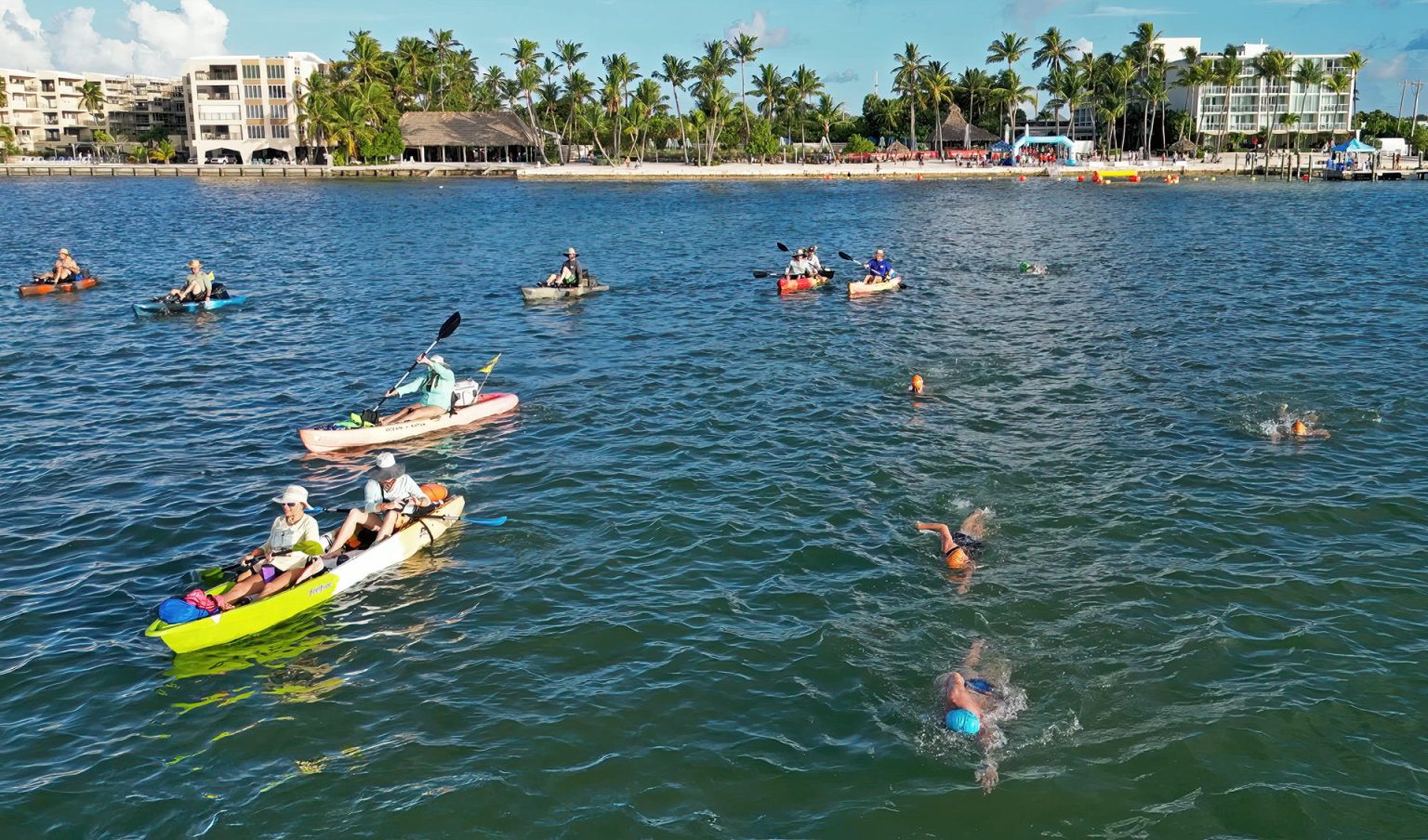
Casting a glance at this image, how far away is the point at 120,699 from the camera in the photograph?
1415cm

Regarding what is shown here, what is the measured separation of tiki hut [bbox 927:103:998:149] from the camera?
15362cm

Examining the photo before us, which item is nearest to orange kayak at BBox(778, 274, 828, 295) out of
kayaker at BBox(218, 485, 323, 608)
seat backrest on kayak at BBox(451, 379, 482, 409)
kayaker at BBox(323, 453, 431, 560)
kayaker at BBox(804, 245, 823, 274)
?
kayaker at BBox(804, 245, 823, 274)

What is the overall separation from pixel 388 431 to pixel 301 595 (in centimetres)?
874

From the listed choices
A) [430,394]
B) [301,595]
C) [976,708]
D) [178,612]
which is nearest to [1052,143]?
[430,394]

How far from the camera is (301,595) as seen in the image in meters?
16.0

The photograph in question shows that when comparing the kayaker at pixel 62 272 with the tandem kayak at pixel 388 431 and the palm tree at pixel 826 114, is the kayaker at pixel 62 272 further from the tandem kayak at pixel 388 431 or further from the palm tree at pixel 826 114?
the palm tree at pixel 826 114

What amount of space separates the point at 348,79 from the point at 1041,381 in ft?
462

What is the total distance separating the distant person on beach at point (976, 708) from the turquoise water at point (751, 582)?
0.24 m

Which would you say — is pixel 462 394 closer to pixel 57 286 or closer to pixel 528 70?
pixel 57 286

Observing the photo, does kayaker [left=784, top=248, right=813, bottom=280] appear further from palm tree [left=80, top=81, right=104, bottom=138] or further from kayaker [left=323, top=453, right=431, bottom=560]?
palm tree [left=80, top=81, right=104, bottom=138]

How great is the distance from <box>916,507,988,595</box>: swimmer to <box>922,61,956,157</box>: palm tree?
13561 cm

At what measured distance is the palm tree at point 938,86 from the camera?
14875cm

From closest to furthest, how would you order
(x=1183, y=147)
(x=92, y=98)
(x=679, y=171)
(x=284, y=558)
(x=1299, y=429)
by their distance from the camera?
(x=284, y=558) < (x=1299, y=429) < (x=679, y=171) < (x=1183, y=147) < (x=92, y=98)

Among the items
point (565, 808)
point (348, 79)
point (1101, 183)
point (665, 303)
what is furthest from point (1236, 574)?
point (348, 79)
